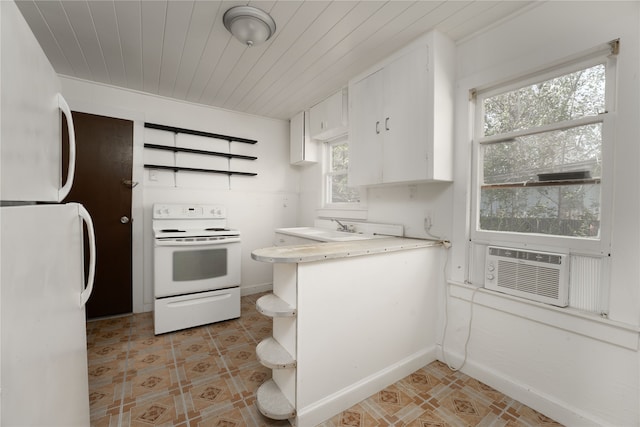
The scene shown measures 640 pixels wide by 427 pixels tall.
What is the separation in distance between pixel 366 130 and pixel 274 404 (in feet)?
6.86

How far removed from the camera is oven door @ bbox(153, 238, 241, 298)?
2.50 meters

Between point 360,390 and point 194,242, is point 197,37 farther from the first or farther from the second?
point 360,390

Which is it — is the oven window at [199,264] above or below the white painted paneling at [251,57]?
below

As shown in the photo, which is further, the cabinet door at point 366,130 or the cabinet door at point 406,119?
the cabinet door at point 366,130

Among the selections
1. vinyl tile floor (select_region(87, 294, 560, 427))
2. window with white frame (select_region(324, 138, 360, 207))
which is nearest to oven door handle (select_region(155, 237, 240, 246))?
A: vinyl tile floor (select_region(87, 294, 560, 427))

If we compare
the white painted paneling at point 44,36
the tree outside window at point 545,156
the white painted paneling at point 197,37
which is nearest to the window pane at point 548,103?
the tree outside window at point 545,156

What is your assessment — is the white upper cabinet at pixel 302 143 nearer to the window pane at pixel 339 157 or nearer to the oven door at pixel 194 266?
the window pane at pixel 339 157

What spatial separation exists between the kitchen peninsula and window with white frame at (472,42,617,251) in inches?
24.9

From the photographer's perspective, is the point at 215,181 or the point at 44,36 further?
the point at 215,181

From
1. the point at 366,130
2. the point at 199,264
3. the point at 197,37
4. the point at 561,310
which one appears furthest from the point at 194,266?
the point at 561,310

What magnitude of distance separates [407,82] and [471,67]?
44 centimetres

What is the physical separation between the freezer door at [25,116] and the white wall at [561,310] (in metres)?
2.21

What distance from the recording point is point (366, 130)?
2396mm

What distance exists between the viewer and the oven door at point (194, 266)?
8.21 feet
